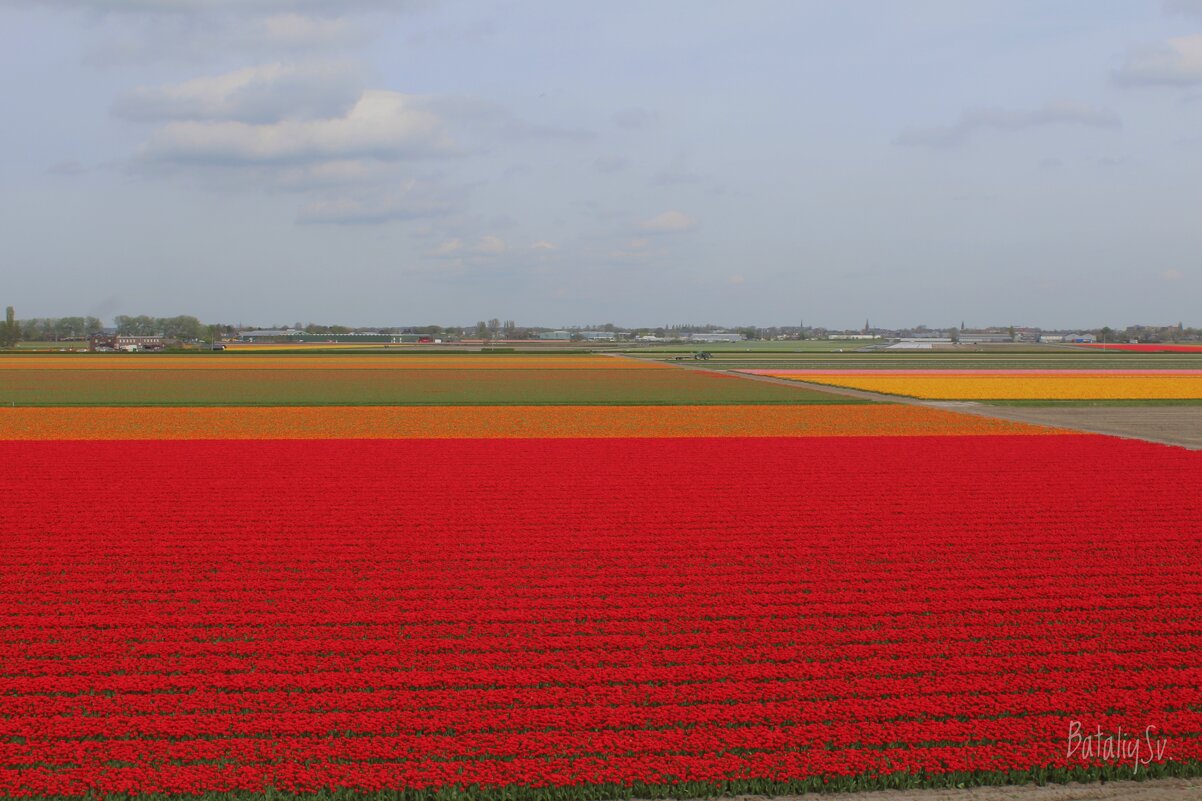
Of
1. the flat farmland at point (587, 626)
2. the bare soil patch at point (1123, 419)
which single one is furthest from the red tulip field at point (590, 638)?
the bare soil patch at point (1123, 419)

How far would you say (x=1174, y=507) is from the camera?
661 inches

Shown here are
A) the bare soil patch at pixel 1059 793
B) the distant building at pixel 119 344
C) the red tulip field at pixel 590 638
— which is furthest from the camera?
the distant building at pixel 119 344

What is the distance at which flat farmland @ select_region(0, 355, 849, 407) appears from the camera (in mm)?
44625

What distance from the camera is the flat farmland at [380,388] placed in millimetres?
44625

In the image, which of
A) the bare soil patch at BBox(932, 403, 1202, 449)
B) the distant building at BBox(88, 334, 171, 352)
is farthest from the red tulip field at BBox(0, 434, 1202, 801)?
the distant building at BBox(88, 334, 171, 352)

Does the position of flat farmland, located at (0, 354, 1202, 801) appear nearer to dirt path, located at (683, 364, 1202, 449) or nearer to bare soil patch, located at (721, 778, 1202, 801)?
bare soil patch, located at (721, 778, 1202, 801)

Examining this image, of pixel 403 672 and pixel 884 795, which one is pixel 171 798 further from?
pixel 884 795

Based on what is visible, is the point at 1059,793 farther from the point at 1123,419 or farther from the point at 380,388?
the point at 380,388

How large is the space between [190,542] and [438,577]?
4.33m

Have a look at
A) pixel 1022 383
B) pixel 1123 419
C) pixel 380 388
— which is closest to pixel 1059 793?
pixel 1123 419

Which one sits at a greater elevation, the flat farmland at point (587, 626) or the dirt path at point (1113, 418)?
the dirt path at point (1113, 418)

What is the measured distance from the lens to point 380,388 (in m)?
53.9

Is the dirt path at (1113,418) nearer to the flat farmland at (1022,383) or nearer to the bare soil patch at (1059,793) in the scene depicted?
the flat farmland at (1022,383)

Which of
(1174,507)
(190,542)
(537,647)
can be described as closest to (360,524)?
(190,542)
